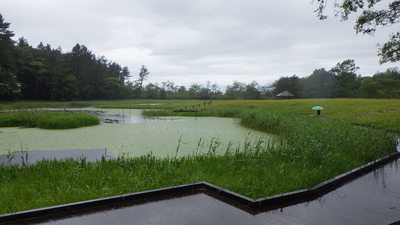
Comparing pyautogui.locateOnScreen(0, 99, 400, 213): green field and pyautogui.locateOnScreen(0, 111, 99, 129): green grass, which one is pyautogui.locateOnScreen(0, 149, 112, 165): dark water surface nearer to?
pyautogui.locateOnScreen(0, 99, 400, 213): green field

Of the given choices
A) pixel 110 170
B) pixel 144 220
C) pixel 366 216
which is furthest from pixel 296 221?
pixel 110 170

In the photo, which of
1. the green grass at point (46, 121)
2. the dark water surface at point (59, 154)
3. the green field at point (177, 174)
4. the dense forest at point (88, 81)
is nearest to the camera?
the green field at point (177, 174)

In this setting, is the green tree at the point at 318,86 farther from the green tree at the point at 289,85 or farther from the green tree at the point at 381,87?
the green tree at the point at 381,87

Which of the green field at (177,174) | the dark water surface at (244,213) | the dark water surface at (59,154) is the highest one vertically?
the green field at (177,174)

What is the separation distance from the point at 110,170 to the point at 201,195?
5.40ft

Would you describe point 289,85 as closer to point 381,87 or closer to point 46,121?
point 381,87

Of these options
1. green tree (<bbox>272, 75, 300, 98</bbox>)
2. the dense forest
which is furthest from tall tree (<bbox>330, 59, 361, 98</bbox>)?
green tree (<bbox>272, 75, 300, 98</bbox>)

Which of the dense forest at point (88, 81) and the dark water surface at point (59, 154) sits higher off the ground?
the dense forest at point (88, 81)

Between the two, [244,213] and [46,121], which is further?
[46,121]

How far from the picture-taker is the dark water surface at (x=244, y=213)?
2604mm

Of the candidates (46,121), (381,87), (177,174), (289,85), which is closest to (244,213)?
(177,174)

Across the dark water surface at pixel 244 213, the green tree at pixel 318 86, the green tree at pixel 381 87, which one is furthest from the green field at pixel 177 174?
the green tree at pixel 381 87

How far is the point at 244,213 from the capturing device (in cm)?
279

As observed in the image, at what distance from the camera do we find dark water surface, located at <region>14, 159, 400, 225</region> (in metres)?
2.60
